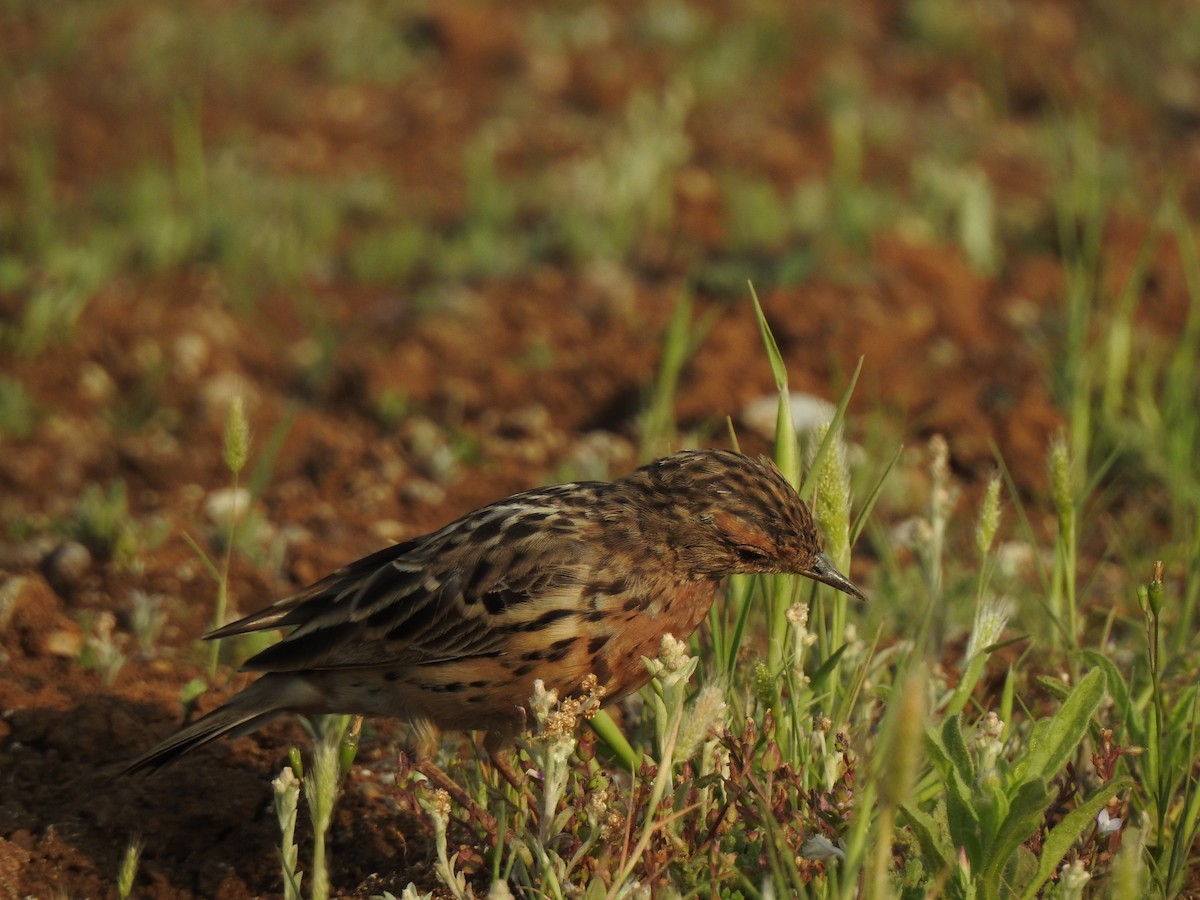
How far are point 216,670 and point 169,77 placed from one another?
24.6 feet

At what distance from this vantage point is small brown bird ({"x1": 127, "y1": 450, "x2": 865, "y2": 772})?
13.3ft

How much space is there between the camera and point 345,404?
772 centimetres

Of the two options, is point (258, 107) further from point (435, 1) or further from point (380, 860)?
point (380, 860)

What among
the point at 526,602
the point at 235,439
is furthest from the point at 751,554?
the point at 235,439

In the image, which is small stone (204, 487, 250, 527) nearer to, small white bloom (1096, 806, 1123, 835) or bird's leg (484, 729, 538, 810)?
bird's leg (484, 729, 538, 810)

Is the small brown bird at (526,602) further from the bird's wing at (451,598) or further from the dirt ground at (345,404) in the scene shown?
the dirt ground at (345,404)

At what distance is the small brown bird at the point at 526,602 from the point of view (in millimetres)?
4066

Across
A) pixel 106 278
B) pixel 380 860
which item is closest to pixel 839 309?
pixel 106 278

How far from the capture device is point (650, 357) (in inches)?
305

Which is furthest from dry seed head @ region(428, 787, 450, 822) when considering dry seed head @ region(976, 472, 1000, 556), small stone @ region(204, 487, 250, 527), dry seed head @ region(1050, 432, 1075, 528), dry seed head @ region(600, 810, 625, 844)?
small stone @ region(204, 487, 250, 527)

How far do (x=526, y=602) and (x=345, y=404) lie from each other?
3.82 metres

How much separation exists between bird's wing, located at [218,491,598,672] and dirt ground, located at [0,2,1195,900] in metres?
0.45

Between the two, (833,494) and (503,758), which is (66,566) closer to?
(503,758)

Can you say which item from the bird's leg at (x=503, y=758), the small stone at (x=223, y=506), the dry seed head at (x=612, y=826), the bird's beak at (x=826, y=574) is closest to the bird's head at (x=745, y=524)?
the bird's beak at (x=826, y=574)
